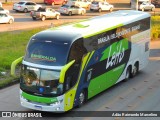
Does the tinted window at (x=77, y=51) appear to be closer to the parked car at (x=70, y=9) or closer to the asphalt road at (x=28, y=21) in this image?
the asphalt road at (x=28, y=21)

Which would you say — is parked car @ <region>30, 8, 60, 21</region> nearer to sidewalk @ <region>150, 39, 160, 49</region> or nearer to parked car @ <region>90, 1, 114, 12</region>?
parked car @ <region>90, 1, 114, 12</region>

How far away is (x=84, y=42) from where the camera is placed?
16.3 m

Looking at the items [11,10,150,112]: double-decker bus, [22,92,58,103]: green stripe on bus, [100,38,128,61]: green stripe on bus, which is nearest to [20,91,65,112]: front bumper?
[11,10,150,112]: double-decker bus

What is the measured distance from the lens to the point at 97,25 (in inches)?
711

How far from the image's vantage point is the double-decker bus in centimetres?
1506

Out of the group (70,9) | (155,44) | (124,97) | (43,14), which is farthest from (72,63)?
(70,9)

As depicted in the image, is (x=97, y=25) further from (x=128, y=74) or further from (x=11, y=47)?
(x=11, y=47)

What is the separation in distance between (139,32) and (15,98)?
776 cm

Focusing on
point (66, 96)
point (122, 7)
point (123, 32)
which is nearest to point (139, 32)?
point (123, 32)

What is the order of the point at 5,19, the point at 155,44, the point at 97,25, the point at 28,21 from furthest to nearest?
the point at 28,21
the point at 5,19
the point at 155,44
the point at 97,25

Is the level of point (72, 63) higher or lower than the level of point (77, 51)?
lower

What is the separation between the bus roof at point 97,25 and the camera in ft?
53.7

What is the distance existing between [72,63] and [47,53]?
1043 mm

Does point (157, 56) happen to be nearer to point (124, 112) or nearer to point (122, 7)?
point (124, 112)
